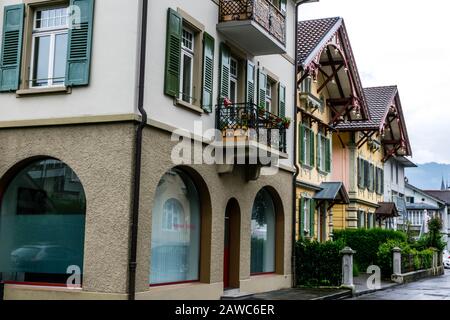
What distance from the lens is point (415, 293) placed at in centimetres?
2114

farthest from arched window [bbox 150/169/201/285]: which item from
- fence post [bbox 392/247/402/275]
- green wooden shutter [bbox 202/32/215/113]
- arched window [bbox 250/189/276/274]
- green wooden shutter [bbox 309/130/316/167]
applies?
fence post [bbox 392/247/402/275]

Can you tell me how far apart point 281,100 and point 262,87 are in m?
1.48

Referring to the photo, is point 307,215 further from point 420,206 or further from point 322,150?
point 420,206

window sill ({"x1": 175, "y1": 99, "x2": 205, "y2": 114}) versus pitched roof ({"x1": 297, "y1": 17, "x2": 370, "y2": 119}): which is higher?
pitched roof ({"x1": 297, "y1": 17, "x2": 370, "y2": 119})

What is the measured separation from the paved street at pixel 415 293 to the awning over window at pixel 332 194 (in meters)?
4.24

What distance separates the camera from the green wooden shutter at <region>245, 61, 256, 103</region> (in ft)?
57.5

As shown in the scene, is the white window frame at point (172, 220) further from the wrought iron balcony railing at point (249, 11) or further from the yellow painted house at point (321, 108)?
the yellow painted house at point (321, 108)

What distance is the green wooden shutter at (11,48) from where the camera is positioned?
13.4 meters

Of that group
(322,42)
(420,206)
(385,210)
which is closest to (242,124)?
(322,42)

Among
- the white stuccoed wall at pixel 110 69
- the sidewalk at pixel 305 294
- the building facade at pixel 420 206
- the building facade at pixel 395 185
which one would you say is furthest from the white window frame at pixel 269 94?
the building facade at pixel 420 206

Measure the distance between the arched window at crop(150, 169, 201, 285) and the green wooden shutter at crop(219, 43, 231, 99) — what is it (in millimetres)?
2540

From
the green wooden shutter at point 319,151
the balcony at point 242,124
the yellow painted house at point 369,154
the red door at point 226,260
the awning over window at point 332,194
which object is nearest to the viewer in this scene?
the balcony at point 242,124

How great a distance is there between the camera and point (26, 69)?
13477 mm

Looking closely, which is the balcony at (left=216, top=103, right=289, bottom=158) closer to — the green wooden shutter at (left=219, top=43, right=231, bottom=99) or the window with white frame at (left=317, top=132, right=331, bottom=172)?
the green wooden shutter at (left=219, top=43, right=231, bottom=99)
